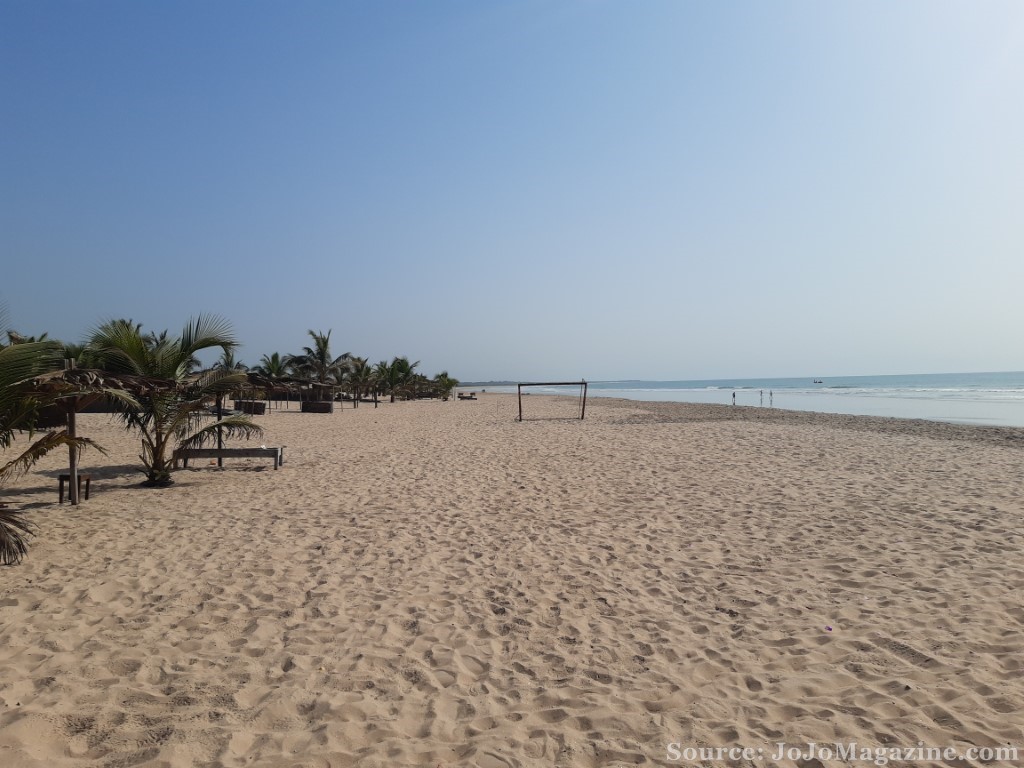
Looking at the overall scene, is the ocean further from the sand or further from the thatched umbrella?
the thatched umbrella

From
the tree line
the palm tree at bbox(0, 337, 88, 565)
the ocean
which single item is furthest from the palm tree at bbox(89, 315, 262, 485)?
the ocean

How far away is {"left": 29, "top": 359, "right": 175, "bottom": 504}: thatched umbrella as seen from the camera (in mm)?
5586

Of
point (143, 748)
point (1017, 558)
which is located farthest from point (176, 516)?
point (1017, 558)

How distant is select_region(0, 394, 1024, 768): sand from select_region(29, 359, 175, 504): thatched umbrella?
0.98m

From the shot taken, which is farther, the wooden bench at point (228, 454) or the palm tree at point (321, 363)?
the palm tree at point (321, 363)

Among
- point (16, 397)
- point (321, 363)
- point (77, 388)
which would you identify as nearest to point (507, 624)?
point (16, 397)

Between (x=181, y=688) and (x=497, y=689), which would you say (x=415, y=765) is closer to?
(x=497, y=689)

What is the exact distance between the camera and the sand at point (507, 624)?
2773 millimetres

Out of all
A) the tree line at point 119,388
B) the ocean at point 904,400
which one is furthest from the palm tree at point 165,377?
the ocean at point 904,400

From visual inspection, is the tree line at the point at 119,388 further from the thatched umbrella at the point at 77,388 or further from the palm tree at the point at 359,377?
the palm tree at the point at 359,377

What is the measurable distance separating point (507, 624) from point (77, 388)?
586 centimetres

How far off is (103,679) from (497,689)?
2.23 metres

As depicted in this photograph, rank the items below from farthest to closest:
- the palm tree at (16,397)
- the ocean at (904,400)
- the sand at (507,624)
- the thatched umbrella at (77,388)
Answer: the ocean at (904,400), the thatched umbrella at (77,388), the palm tree at (16,397), the sand at (507,624)

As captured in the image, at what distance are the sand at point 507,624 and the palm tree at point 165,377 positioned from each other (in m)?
0.96
